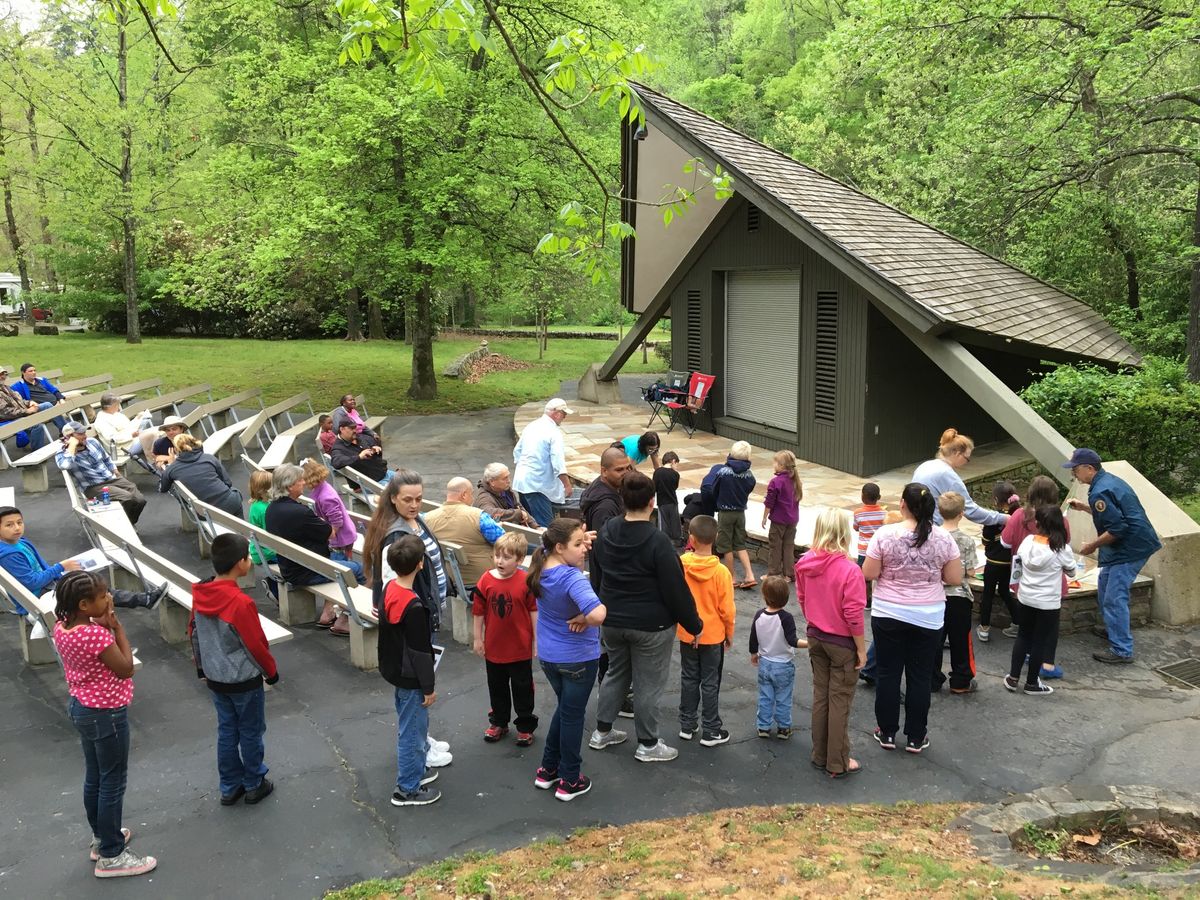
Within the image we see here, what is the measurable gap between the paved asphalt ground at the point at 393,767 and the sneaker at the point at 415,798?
56 mm

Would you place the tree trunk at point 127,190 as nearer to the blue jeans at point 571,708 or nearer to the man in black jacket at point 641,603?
the man in black jacket at point 641,603

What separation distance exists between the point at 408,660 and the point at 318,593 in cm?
276

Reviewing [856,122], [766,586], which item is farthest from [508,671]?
[856,122]

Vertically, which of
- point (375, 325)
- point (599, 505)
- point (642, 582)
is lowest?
point (642, 582)

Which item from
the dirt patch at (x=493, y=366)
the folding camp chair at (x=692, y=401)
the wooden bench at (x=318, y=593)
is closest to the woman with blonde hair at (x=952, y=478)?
the wooden bench at (x=318, y=593)

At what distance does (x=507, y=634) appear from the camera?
207 inches

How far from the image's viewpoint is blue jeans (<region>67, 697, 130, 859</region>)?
427 centimetres

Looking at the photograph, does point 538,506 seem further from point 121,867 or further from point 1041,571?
point 121,867

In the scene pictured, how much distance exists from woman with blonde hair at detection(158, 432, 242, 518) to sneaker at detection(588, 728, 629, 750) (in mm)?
5039

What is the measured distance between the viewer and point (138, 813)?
4762 mm

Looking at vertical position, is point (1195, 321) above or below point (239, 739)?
above

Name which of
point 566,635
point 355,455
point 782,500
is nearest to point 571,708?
point 566,635

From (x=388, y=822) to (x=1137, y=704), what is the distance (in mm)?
5278

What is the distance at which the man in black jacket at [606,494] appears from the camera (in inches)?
261
